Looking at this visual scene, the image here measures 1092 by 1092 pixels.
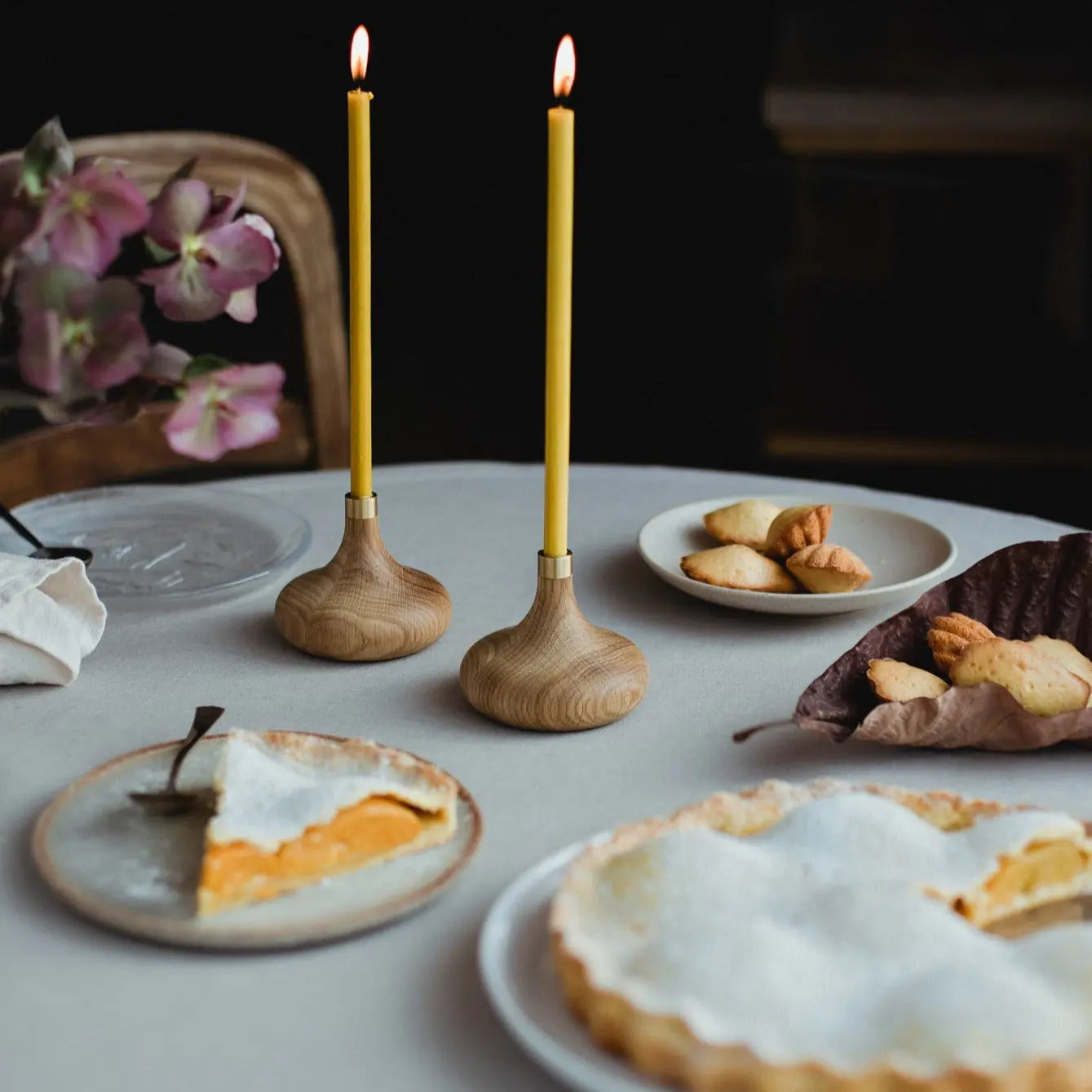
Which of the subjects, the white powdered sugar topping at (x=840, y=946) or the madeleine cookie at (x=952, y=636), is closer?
the white powdered sugar topping at (x=840, y=946)

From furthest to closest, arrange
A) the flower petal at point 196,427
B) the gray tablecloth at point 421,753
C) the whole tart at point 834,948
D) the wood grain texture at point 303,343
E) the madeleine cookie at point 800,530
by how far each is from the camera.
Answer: the wood grain texture at point 303,343
the madeleine cookie at point 800,530
the flower petal at point 196,427
the gray tablecloth at point 421,753
the whole tart at point 834,948

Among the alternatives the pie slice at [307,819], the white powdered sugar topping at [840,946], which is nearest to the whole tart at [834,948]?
the white powdered sugar topping at [840,946]

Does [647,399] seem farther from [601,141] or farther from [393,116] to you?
[393,116]

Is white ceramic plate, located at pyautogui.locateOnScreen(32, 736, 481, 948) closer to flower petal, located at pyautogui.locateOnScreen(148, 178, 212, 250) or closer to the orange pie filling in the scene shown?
the orange pie filling

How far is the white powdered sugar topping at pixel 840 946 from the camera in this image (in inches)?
20.3

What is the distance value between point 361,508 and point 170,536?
0.28 m

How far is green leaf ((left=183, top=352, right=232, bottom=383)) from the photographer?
0.83 meters

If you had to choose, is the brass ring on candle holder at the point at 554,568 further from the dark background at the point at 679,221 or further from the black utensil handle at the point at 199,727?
the dark background at the point at 679,221

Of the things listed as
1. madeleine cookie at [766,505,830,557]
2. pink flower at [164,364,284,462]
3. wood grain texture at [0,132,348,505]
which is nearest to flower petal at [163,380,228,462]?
pink flower at [164,364,284,462]

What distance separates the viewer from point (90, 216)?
0.77 m

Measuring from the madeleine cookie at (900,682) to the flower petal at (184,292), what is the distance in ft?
1.42

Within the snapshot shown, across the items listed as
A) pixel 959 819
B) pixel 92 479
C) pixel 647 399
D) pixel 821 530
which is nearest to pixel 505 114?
pixel 647 399

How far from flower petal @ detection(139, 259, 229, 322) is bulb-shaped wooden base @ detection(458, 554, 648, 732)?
24 centimetres

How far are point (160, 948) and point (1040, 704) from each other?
0.50 meters
